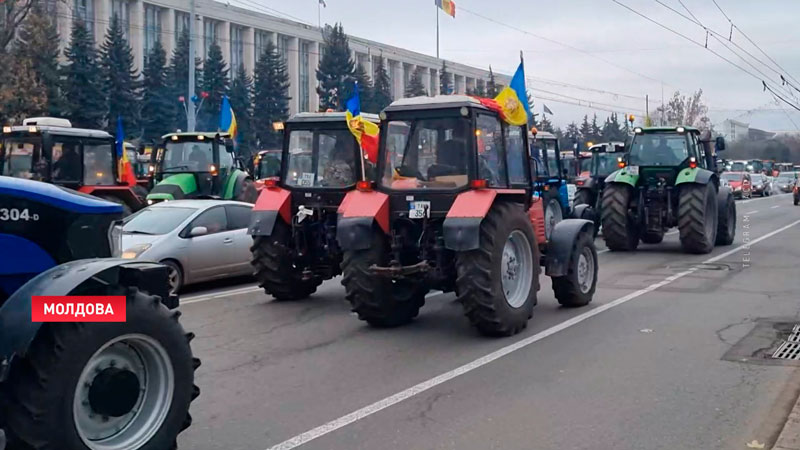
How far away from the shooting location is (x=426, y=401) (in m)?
6.93

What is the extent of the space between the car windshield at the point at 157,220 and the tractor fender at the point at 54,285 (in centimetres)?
778

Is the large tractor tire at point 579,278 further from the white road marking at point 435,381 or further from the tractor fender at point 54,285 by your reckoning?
the tractor fender at point 54,285

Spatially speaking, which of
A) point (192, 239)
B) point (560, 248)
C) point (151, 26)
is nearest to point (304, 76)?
point (151, 26)

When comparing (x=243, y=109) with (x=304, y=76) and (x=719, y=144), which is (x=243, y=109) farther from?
(x=719, y=144)

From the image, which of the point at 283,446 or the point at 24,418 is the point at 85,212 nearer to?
the point at 24,418

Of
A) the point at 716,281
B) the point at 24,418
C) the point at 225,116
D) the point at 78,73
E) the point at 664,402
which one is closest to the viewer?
the point at 24,418

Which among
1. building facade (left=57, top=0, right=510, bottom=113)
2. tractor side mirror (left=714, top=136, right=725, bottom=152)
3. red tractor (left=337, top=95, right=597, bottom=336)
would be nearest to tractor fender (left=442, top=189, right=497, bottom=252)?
red tractor (left=337, top=95, right=597, bottom=336)

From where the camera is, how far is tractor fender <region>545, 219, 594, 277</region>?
1063cm

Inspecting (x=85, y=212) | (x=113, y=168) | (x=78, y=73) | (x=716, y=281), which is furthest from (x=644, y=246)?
(x=78, y=73)

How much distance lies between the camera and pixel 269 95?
2406 inches

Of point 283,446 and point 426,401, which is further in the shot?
point 426,401

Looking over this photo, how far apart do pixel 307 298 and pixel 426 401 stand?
220 inches

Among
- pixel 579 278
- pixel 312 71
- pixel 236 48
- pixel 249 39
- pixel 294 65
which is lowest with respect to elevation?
pixel 579 278
